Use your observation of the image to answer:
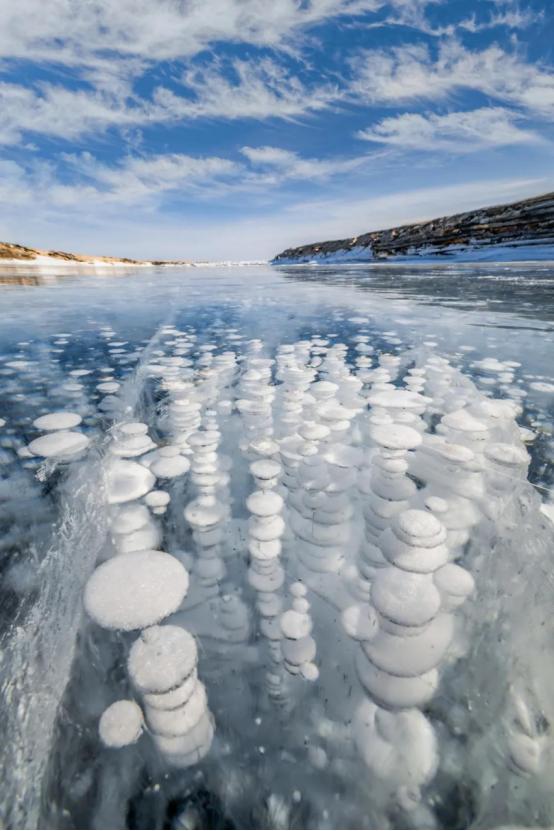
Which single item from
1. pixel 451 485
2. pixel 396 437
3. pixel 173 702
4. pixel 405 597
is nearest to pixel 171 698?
pixel 173 702

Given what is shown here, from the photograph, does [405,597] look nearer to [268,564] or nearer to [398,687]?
[398,687]

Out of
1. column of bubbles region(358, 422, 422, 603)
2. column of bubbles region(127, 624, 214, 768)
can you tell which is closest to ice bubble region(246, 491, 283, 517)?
column of bubbles region(358, 422, 422, 603)

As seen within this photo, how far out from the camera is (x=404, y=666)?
84cm

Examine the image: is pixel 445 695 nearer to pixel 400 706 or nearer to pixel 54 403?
pixel 400 706

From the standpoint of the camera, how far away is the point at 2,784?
70 centimetres

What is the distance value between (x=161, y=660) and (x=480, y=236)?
35.6m

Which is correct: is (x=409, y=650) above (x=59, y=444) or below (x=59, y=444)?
below

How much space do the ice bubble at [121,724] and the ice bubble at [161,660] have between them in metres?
0.13

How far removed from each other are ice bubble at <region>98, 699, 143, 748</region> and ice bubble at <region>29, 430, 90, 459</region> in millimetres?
1258

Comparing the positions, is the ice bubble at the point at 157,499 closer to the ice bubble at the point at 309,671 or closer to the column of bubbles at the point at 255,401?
the column of bubbles at the point at 255,401

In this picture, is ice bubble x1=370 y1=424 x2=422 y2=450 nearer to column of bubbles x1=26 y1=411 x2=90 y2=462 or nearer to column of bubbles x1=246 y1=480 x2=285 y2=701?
column of bubbles x1=246 y1=480 x2=285 y2=701

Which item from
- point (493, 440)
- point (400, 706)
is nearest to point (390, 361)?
point (493, 440)

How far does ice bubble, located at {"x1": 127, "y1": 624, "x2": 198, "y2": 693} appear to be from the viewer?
28.8 inches

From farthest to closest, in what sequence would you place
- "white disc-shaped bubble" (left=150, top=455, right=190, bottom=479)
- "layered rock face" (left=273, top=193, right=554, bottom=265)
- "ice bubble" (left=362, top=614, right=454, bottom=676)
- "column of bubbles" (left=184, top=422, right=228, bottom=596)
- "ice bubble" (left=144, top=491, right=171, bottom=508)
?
"layered rock face" (left=273, top=193, right=554, bottom=265) → "white disc-shaped bubble" (left=150, top=455, right=190, bottom=479) → "ice bubble" (left=144, top=491, right=171, bottom=508) → "column of bubbles" (left=184, top=422, right=228, bottom=596) → "ice bubble" (left=362, top=614, right=454, bottom=676)
